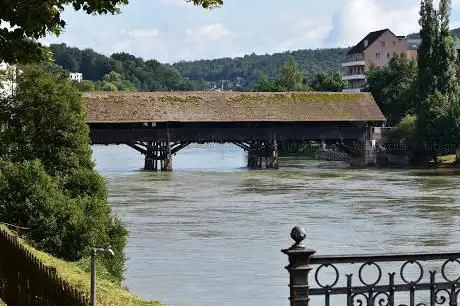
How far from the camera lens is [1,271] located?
30.0 ft

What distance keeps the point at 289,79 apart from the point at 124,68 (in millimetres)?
82911

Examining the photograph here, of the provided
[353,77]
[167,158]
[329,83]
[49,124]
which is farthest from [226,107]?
[353,77]

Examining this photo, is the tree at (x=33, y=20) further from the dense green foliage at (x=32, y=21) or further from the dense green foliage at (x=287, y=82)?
the dense green foliage at (x=287, y=82)

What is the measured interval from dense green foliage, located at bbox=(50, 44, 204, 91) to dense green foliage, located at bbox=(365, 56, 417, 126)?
307 feet

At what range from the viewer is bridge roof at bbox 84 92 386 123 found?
51.7m

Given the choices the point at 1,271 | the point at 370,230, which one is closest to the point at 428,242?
the point at 370,230

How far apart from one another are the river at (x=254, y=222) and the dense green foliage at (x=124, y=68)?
121023mm

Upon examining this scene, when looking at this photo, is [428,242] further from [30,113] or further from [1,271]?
[1,271]

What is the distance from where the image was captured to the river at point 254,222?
16891 mm

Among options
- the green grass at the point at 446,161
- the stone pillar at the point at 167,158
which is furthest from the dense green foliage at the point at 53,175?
the green grass at the point at 446,161

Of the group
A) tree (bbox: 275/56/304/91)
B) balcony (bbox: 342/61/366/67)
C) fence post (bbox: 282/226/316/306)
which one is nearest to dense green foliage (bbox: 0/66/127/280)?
fence post (bbox: 282/226/316/306)

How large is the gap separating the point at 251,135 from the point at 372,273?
3591 cm

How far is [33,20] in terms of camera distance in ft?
25.1

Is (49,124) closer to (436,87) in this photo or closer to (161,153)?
(161,153)
